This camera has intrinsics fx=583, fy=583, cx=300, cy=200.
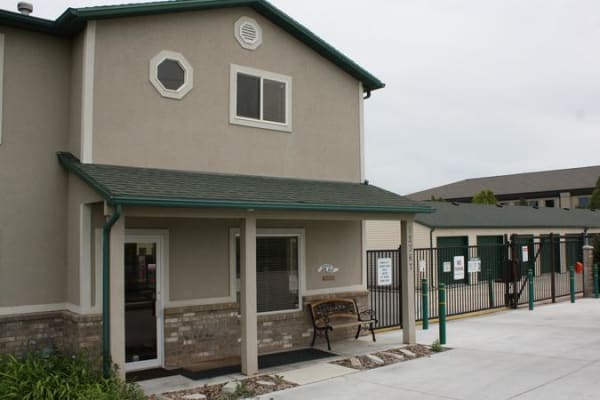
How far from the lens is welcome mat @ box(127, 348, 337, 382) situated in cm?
944

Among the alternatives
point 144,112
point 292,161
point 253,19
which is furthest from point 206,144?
point 253,19

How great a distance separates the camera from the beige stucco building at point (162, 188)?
9078mm

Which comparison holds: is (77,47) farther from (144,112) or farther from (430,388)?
(430,388)

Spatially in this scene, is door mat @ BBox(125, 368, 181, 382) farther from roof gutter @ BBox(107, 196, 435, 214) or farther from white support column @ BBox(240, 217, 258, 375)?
roof gutter @ BBox(107, 196, 435, 214)

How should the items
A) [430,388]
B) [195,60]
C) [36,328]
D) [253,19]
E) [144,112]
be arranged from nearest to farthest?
1. [430,388]
2. [36,328]
3. [144,112]
4. [195,60]
5. [253,19]

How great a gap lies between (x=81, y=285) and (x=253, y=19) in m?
6.05

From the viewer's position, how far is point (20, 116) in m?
9.45

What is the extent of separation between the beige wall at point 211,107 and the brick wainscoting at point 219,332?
2.61 meters

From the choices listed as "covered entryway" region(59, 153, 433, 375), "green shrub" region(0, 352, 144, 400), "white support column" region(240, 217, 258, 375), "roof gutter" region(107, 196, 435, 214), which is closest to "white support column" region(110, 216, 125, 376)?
"covered entryway" region(59, 153, 433, 375)

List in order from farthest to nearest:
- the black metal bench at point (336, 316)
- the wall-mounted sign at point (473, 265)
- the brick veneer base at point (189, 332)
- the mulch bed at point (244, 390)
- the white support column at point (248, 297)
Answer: the wall-mounted sign at point (473, 265), the black metal bench at point (336, 316), the white support column at point (248, 297), the brick veneer base at point (189, 332), the mulch bed at point (244, 390)

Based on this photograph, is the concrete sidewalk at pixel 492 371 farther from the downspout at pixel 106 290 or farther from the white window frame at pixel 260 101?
the white window frame at pixel 260 101

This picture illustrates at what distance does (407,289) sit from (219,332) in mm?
4016

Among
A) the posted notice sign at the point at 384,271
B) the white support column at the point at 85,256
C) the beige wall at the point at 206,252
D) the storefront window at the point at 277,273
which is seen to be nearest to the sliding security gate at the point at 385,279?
the posted notice sign at the point at 384,271

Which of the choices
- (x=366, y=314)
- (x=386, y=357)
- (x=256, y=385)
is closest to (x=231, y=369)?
(x=256, y=385)
